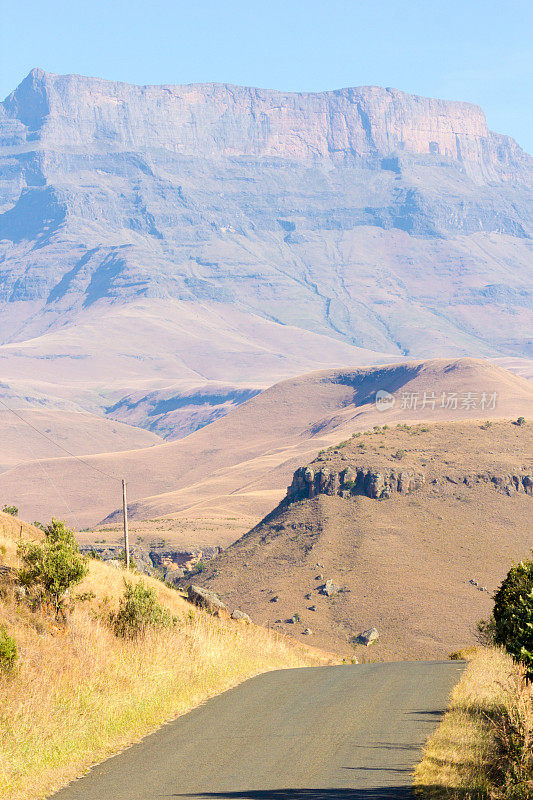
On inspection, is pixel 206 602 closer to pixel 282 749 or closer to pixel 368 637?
pixel 282 749

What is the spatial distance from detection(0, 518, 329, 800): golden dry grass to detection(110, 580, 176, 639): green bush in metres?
0.38

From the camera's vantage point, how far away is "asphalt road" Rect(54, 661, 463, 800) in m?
10.5

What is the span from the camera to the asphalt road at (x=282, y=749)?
10.5 meters

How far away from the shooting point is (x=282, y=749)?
12258 millimetres

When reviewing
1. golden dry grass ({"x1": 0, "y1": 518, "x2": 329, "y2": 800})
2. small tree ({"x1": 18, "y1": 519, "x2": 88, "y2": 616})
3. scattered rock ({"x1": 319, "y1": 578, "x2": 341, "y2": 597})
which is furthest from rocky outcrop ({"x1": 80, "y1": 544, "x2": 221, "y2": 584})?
small tree ({"x1": 18, "y1": 519, "x2": 88, "y2": 616})

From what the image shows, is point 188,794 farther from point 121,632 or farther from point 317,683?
point 121,632

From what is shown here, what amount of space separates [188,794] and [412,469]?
8094 centimetres

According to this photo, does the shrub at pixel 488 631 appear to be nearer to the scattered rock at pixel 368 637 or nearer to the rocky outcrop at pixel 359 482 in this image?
the scattered rock at pixel 368 637

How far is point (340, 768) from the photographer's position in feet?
36.9

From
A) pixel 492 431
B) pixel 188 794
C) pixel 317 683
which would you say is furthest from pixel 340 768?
pixel 492 431

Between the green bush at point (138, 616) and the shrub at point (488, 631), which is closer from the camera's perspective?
the green bush at point (138, 616)

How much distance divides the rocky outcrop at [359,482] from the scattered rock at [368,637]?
23050mm

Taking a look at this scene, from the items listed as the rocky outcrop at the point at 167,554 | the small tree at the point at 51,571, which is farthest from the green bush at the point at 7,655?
the rocky outcrop at the point at 167,554

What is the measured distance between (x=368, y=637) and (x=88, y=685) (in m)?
51.2
